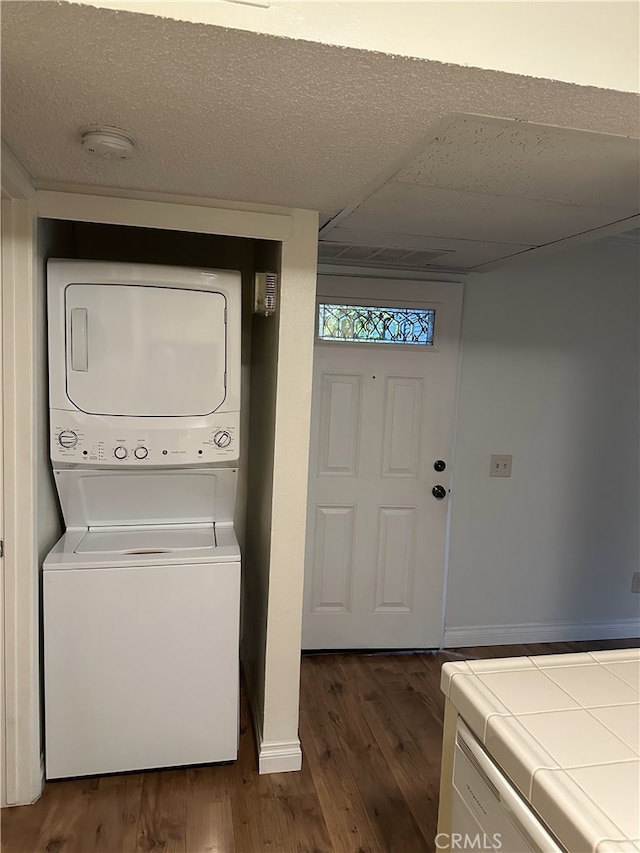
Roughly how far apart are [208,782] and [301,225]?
77.4 inches

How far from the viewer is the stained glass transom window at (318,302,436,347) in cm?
297

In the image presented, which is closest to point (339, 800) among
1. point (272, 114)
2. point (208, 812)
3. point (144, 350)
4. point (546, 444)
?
point (208, 812)

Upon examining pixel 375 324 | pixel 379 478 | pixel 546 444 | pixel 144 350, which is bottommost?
pixel 379 478

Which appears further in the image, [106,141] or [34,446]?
[34,446]

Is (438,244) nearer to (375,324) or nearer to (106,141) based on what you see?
(375,324)

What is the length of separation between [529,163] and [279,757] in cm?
210

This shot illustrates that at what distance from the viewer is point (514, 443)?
3.17 meters

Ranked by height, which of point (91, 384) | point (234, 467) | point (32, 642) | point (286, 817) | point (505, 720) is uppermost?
point (91, 384)

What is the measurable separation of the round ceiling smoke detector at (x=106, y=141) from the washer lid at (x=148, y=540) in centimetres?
126

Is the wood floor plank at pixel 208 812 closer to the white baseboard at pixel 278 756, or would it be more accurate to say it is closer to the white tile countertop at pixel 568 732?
the white baseboard at pixel 278 756

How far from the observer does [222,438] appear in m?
2.19

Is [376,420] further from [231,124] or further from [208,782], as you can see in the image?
[231,124]

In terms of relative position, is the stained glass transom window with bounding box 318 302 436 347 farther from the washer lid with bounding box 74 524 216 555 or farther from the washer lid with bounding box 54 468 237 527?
the washer lid with bounding box 74 524 216 555

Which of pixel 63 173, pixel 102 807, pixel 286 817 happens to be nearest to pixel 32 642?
pixel 102 807
